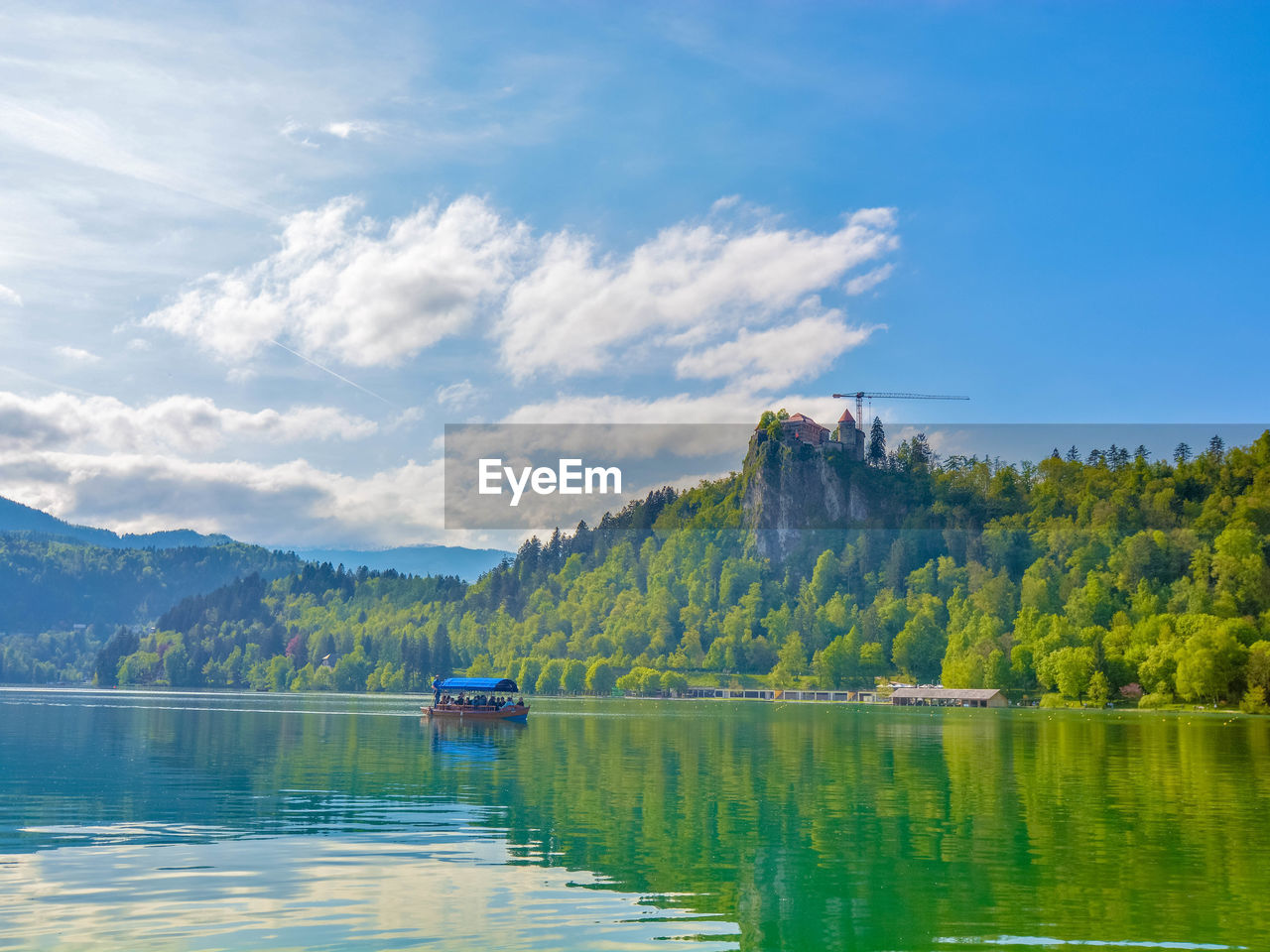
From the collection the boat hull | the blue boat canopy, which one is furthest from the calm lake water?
the blue boat canopy

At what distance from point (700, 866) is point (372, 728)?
8269 centimetres

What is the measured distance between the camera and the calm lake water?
26.9m

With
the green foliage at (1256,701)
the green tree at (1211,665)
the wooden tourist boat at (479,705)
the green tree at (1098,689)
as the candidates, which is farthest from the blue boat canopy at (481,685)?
the green tree at (1098,689)

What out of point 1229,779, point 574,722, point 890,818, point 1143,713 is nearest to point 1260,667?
point 1143,713

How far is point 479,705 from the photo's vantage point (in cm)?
13412

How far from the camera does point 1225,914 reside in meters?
28.2

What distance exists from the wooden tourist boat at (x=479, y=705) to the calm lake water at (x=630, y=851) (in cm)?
5522

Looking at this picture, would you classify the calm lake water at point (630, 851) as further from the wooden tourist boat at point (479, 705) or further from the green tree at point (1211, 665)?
the green tree at point (1211, 665)

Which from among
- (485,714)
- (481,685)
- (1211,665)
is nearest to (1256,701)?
(1211,665)

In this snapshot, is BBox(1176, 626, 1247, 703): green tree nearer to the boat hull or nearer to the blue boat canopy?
the boat hull

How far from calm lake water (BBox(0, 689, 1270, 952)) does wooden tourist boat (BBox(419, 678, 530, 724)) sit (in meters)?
55.2

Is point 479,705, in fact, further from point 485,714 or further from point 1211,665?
point 1211,665

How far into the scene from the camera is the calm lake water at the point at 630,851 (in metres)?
26.9

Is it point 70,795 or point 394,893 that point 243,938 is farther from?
point 70,795
